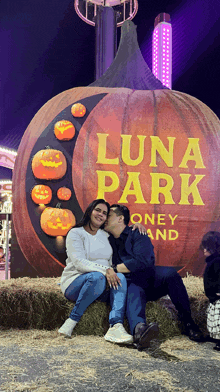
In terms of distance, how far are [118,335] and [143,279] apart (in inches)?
20.9

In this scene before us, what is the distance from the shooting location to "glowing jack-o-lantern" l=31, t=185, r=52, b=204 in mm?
4547

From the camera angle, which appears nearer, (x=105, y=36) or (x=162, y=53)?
(x=105, y=36)

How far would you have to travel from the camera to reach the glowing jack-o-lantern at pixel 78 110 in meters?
4.73

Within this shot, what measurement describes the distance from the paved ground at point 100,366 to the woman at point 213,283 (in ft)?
0.47

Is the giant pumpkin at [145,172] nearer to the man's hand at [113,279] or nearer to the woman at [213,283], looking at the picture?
the woman at [213,283]

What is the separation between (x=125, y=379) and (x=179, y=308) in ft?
3.21

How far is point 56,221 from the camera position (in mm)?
4480

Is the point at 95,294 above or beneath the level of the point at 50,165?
beneath

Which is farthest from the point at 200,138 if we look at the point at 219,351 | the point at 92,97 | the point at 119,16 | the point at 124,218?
the point at 119,16

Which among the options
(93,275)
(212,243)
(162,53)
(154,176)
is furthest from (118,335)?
(162,53)

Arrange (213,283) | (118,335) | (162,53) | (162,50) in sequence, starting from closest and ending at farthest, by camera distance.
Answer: (118,335), (213,283), (162,53), (162,50)

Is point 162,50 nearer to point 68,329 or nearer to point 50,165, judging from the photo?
point 50,165

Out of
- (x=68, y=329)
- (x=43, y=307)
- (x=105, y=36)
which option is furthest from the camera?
(x=105, y=36)

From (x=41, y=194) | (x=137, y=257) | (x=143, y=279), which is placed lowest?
(x=143, y=279)
